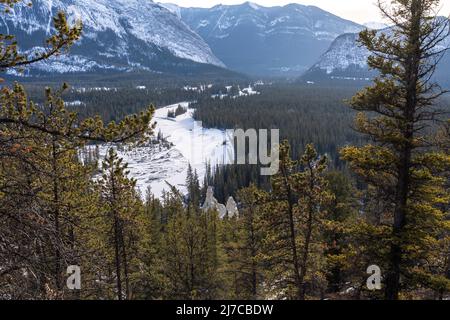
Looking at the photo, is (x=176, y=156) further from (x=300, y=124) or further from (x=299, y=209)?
(x=299, y=209)

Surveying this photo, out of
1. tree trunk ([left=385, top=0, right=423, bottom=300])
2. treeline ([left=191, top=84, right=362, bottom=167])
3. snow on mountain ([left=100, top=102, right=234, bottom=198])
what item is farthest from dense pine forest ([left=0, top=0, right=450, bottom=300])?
treeline ([left=191, top=84, right=362, bottom=167])

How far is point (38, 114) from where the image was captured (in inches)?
492

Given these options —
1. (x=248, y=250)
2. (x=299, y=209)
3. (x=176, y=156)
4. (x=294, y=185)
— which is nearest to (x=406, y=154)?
(x=294, y=185)

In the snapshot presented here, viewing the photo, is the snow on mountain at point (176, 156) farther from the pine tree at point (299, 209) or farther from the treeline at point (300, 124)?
the pine tree at point (299, 209)

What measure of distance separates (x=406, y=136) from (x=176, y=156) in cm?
13501

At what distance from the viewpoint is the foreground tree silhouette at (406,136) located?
44.9ft

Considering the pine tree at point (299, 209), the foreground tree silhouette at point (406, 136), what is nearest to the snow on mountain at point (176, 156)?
the pine tree at point (299, 209)

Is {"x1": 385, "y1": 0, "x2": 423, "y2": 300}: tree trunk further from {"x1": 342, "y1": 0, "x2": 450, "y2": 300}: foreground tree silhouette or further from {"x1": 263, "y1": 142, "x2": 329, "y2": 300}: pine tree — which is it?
{"x1": 263, "y1": 142, "x2": 329, "y2": 300}: pine tree

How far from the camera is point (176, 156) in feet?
482

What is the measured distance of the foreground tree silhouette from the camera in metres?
13.7

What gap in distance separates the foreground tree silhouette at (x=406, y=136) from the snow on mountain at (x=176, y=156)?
9522 centimetres

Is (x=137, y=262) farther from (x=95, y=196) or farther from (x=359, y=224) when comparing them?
(x=359, y=224)

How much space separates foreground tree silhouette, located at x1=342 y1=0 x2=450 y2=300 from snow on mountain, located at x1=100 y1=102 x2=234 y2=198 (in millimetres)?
95220
